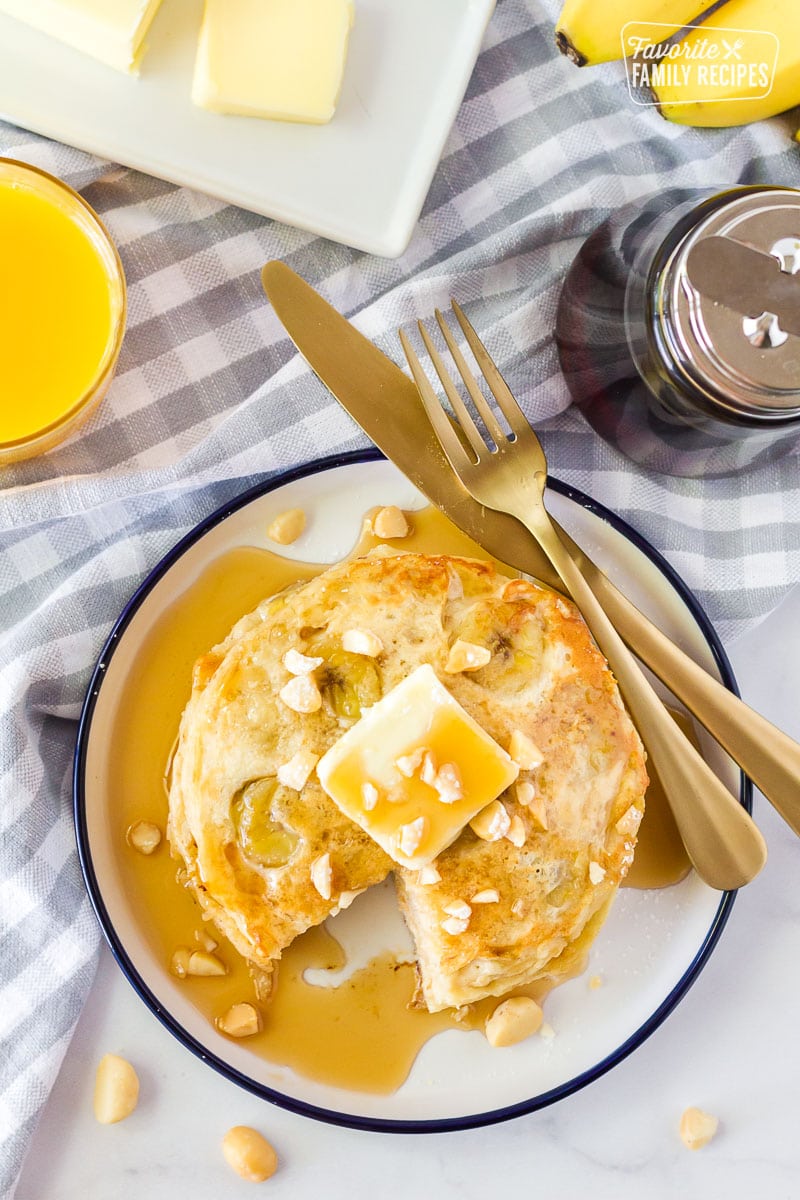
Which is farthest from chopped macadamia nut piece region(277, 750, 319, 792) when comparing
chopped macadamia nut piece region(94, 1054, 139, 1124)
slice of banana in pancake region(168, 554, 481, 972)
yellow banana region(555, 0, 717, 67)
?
yellow banana region(555, 0, 717, 67)

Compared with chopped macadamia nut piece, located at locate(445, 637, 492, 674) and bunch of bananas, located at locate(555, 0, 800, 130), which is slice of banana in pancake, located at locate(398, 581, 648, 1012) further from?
bunch of bananas, located at locate(555, 0, 800, 130)

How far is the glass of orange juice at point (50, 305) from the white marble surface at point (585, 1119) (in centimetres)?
155

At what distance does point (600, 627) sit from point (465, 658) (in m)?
0.45

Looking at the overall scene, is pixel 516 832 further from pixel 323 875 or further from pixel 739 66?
pixel 739 66

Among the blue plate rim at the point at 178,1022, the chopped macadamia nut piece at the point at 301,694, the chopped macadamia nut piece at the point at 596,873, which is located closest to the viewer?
the chopped macadamia nut piece at the point at 301,694

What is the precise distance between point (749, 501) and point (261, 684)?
1523 mm

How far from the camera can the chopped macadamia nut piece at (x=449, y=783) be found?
2334 millimetres

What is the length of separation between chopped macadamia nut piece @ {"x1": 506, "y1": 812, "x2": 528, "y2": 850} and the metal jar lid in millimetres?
1072

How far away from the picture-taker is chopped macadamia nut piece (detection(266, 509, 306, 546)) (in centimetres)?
279

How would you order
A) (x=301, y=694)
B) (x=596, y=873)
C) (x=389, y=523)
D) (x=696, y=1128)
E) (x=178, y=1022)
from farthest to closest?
(x=696, y=1128) < (x=389, y=523) < (x=178, y=1022) < (x=596, y=873) < (x=301, y=694)

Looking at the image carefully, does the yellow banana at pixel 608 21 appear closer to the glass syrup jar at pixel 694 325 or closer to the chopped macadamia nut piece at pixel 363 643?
the glass syrup jar at pixel 694 325

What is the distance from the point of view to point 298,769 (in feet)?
7.86

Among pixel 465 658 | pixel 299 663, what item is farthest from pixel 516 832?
pixel 299 663

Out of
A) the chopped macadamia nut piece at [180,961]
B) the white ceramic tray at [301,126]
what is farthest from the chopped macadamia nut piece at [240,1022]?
the white ceramic tray at [301,126]
